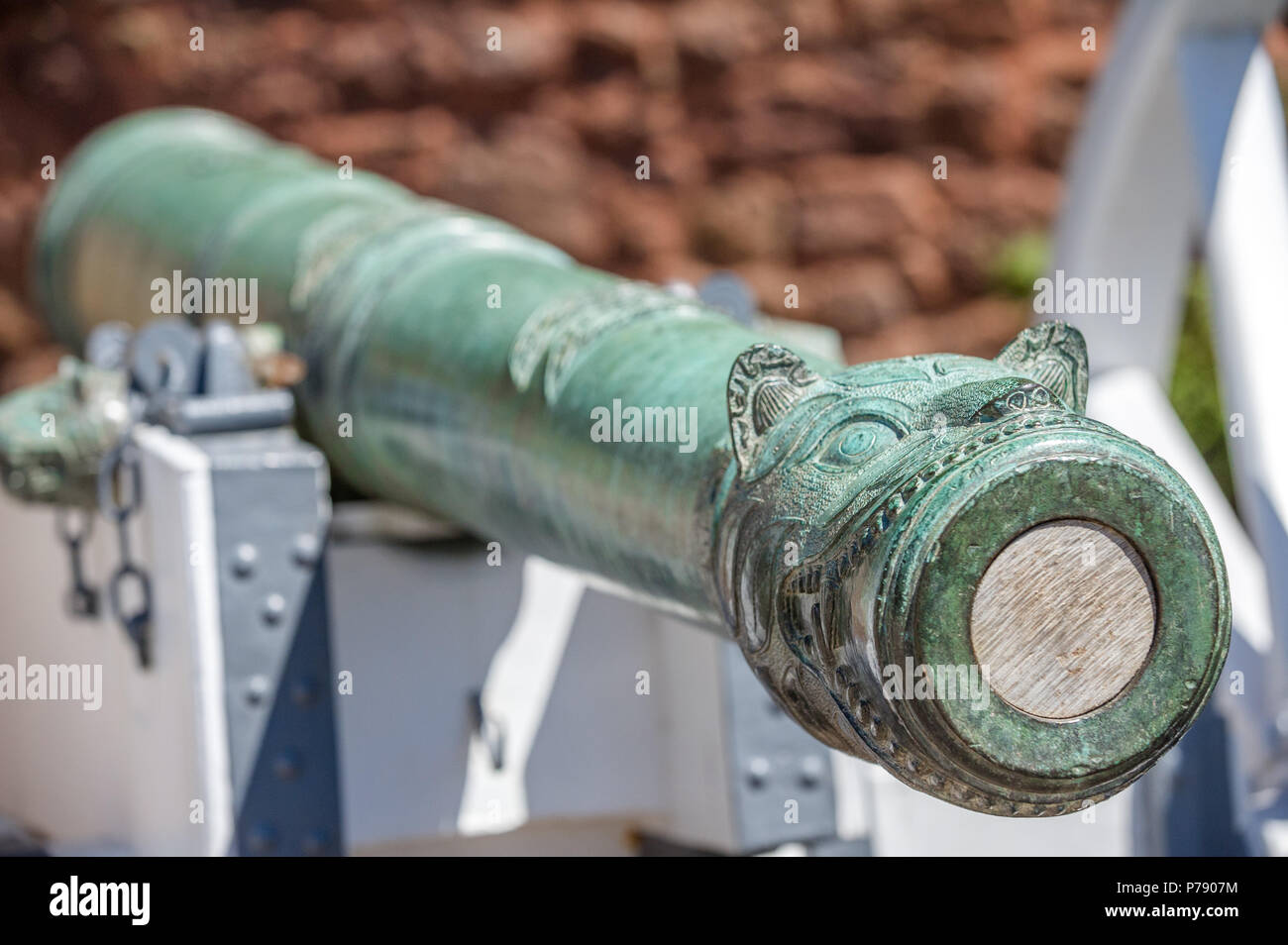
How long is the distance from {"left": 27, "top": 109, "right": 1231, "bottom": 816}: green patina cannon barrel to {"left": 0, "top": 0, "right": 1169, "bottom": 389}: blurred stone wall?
5170 mm

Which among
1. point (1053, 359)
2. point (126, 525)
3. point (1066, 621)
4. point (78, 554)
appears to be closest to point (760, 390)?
point (1053, 359)

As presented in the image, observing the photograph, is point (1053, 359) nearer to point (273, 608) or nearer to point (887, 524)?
point (887, 524)

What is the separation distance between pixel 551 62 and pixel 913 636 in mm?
6583

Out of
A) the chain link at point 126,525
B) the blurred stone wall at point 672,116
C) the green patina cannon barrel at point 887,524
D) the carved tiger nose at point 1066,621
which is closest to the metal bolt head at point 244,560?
the chain link at point 126,525

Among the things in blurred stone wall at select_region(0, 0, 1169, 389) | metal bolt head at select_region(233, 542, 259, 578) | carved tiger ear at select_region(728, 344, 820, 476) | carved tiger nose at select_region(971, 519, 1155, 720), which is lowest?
carved tiger nose at select_region(971, 519, 1155, 720)

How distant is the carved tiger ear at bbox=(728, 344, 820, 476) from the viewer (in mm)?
1861

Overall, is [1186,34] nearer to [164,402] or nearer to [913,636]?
[164,402]

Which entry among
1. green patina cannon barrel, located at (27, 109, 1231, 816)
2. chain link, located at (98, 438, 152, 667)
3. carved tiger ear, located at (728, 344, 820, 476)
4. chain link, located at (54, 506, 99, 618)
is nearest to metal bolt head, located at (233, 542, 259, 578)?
chain link, located at (98, 438, 152, 667)

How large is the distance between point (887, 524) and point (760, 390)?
12.0 inches

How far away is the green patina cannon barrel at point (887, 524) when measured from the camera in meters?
1.56

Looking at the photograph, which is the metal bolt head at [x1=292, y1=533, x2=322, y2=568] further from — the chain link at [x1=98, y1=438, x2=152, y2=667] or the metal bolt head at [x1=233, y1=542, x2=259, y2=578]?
the chain link at [x1=98, y1=438, x2=152, y2=667]

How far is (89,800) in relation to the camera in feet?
12.3
